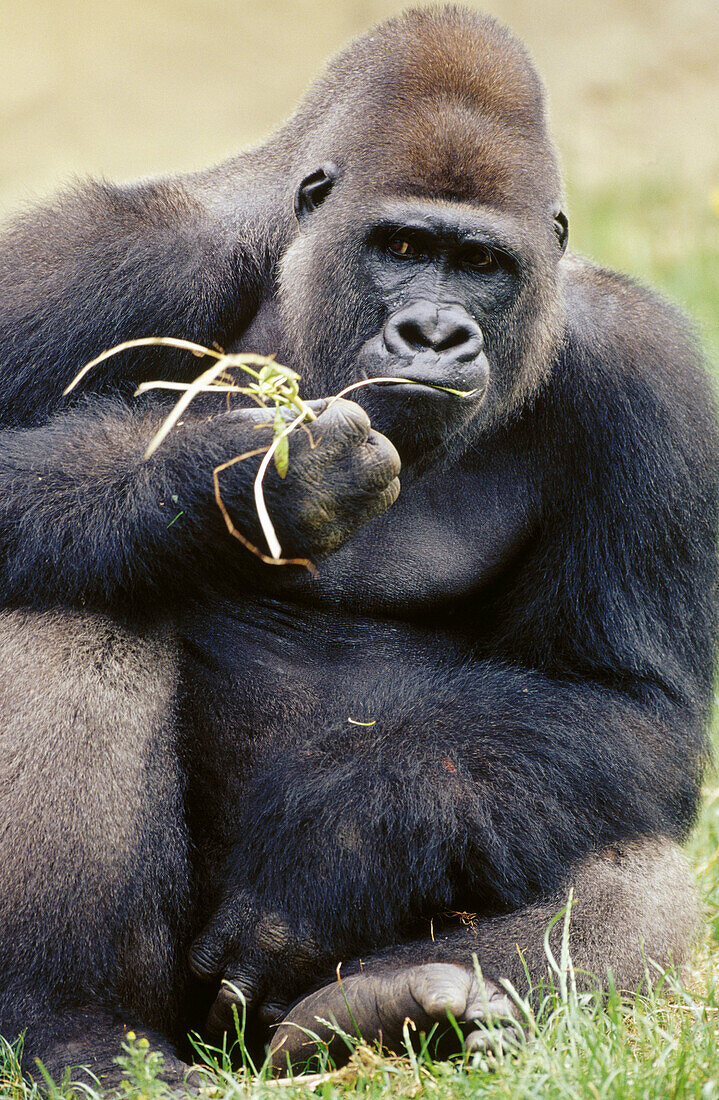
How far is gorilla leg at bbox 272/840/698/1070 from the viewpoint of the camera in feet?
9.03

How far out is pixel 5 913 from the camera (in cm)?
279

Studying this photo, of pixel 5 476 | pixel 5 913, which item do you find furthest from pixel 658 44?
pixel 5 913

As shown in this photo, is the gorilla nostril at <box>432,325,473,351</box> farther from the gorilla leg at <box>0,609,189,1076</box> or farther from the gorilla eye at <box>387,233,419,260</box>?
the gorilla leg at <box>0,609,189,1076</box>

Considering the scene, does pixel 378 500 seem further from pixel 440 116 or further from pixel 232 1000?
pixel 232 1000

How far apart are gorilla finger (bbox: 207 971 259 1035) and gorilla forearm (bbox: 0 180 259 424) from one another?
60.5 inches

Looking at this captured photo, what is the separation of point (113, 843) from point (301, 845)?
470mm

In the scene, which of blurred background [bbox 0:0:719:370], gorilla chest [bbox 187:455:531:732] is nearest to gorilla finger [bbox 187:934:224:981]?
gorilla chest [bbox 187:455:531:732]

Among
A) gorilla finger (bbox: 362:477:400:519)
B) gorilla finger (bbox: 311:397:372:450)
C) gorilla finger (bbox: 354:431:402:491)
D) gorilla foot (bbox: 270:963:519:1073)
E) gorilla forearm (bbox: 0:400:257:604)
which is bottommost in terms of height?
gorilla foot (bbox: 270:963:519:1073)

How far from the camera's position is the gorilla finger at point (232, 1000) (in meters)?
3.03

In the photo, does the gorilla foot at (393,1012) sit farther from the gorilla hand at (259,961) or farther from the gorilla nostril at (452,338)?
the gorilla nostril at (452,338)

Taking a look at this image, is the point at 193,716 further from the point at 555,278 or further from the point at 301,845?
the point at 555,278

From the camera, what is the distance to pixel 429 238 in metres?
3.19

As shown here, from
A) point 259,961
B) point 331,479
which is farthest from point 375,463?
point 259,961

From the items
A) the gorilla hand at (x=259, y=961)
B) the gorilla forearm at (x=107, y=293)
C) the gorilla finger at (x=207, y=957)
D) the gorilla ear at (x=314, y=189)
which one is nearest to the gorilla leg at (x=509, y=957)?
the gorilla hand at (x=259, y=961)
